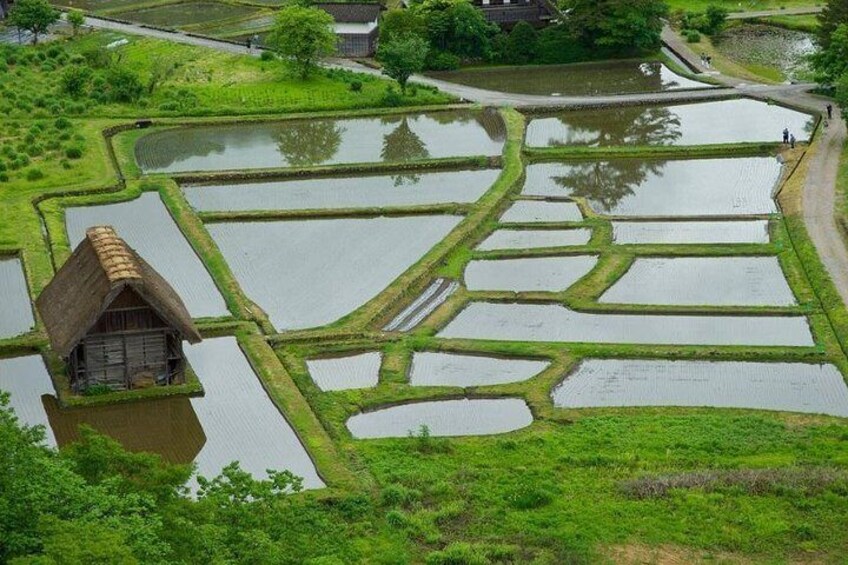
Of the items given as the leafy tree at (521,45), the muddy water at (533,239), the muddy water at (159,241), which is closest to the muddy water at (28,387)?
the muddy water at (159,241)

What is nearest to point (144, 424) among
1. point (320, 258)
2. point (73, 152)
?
point (320, 258)

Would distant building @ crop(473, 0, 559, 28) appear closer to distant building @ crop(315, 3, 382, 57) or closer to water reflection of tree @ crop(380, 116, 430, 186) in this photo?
distant building @ crop(315, 3, 382, 57)

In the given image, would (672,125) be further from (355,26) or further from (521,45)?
(355,26)

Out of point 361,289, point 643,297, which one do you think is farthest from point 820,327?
point 361,289

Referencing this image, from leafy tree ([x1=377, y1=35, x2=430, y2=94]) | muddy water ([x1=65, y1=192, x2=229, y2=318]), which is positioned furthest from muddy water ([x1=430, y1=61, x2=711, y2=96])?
muddy water ([x1=65, y1=192, x2=229, y2=318])

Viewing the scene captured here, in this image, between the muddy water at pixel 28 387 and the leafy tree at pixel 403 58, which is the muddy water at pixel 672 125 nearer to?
the leafy tree at pixel 403 58

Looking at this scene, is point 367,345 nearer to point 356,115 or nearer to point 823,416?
point 823,416

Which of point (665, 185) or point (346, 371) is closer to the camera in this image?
point (346, 371)
